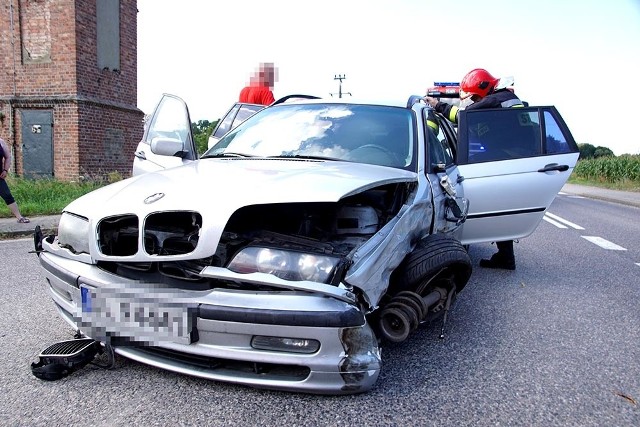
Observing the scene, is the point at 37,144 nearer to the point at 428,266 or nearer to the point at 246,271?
the point at 246,271

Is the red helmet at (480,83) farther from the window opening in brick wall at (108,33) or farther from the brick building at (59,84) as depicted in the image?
the window opening in brick wall at (108,33)

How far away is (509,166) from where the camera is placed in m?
4.46

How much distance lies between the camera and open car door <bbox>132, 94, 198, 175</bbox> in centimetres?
355

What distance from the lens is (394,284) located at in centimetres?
267

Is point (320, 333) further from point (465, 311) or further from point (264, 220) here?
point (465, 311)

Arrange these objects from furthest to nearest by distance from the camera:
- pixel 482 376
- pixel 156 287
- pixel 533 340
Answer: pixel 533 340 < pixel 482 376 < pixel 156 287

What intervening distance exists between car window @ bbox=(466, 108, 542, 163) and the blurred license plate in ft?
10.8

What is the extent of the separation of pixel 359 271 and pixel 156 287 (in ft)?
3.02

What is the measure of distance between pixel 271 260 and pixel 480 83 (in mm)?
4196

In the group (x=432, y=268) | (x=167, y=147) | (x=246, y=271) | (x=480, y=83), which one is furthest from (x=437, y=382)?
(x=480, y=83)

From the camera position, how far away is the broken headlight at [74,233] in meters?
2.40

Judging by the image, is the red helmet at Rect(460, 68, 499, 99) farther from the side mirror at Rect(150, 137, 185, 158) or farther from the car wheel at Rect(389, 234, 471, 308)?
the side mirror at Rect(150, 137, 185, 158)

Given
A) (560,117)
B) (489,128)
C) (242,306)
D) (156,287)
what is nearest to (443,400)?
(242,306)

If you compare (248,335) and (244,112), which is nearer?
(248,335)
